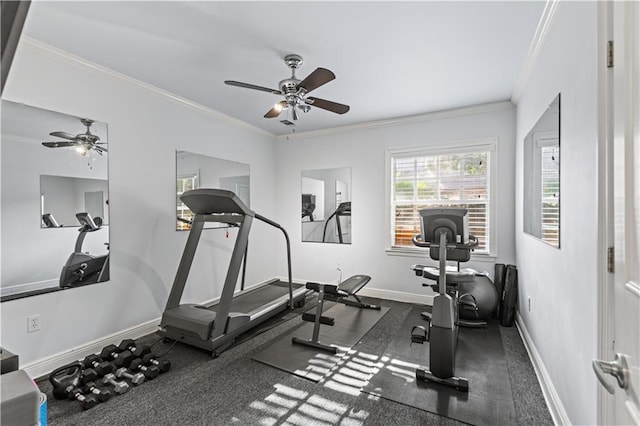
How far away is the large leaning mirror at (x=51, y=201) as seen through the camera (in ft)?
7.41

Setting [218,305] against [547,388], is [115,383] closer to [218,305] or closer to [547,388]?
[218,305]

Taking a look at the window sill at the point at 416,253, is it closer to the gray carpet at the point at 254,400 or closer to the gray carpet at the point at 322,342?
the gray carpet at the point at 322,342

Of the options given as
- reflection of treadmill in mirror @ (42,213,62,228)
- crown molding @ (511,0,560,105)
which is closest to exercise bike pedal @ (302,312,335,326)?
reflection of treadmill in mirror @ (42,213,62,228)

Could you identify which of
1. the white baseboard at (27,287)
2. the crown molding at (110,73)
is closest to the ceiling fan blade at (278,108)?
the crown molding at (110,73)

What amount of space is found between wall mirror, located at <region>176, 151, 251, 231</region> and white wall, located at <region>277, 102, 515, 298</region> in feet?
3.18

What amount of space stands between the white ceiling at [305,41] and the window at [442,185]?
86 centimetres

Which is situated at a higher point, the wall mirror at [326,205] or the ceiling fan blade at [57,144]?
the ceiling fan blade at [57,144]

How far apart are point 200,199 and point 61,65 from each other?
1562mm

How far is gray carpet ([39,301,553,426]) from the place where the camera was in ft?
6.35

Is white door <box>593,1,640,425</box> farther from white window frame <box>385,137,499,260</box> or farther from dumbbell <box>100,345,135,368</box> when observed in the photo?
white window frame <box>385,137,499,260</box>

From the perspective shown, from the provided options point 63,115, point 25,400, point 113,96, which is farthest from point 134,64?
point 25,400

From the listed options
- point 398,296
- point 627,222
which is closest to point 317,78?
point 627,222

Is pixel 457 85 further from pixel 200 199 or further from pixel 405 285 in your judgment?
pixel 200 199

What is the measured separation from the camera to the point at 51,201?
248 centimetres
